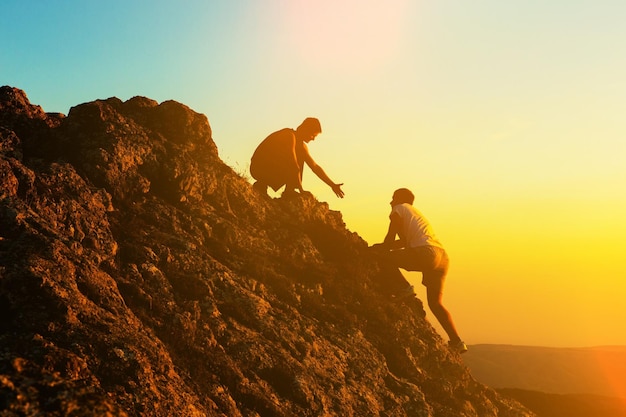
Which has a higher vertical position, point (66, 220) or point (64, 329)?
point (66, 220)

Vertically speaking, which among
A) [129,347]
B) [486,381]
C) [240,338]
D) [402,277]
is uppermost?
[486,381]

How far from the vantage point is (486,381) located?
2114 inches

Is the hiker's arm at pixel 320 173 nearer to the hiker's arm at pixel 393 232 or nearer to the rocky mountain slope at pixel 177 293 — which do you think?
the rocky mountain slope at pixel 177 293

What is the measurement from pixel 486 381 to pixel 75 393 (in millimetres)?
56886

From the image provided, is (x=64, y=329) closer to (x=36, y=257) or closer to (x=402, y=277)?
(x=36, y=257)

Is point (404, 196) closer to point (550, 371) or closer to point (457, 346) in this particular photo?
point (457, 346)

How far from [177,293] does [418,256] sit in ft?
20.2

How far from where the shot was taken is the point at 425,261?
11586mm

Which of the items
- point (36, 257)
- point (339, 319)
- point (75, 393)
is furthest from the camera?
point (339, 319)

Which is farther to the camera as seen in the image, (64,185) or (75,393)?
(64,185)

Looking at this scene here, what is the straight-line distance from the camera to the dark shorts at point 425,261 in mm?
11562

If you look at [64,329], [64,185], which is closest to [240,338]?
[64,329]

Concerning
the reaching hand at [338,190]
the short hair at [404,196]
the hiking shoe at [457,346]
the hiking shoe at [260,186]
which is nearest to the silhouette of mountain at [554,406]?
the hiking shoe at [457,346]

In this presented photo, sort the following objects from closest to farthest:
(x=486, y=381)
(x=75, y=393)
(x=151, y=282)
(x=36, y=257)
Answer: (x=75, y=393), (x=36, y=257), (x=151, y=282), (x=486, y=381)
